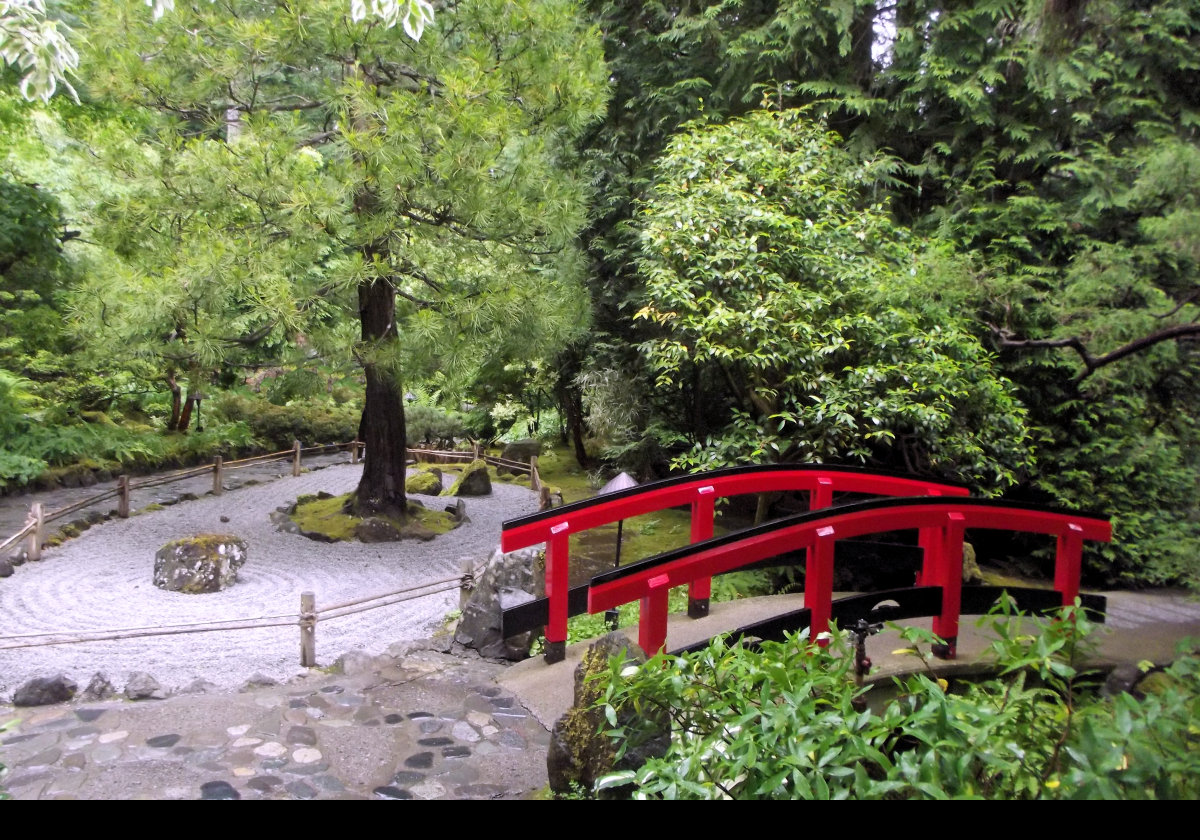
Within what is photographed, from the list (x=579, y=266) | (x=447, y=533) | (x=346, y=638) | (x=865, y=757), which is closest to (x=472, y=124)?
(x=579, y=266)

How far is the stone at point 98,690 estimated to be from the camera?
3539 mm

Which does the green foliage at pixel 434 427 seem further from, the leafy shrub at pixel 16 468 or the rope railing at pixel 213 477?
the leafy shrub at pixel 16 468

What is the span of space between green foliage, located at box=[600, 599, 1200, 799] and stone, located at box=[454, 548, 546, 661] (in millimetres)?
2172

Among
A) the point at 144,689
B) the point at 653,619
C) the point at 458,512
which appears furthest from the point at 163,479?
the point at 653,619

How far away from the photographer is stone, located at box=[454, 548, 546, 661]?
4027 mm

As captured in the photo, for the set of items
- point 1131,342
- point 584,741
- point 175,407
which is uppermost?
point 1131,342

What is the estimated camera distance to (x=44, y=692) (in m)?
3.47

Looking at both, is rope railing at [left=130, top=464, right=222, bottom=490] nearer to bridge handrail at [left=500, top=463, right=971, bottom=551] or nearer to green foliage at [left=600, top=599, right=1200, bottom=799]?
bridge handrail at [left=500, top=463, right=971, bottom=551]

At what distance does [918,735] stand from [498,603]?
291 cm

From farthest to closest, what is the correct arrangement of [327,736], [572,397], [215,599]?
[572,397], [215,599], [327,736]

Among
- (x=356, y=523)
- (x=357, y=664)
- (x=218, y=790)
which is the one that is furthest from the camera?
(x=356, y=523)

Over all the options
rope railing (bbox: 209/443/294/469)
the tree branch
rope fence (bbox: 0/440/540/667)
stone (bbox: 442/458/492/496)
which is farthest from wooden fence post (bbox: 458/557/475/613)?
rope railing (bbox: 209/443/294/469)

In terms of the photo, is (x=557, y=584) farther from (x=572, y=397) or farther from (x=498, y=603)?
(x=572, y=397)

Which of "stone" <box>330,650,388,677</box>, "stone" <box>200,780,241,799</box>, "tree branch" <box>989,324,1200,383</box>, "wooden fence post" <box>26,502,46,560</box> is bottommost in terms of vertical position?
"wooden fence post" <box>26,502,46,560</box>
